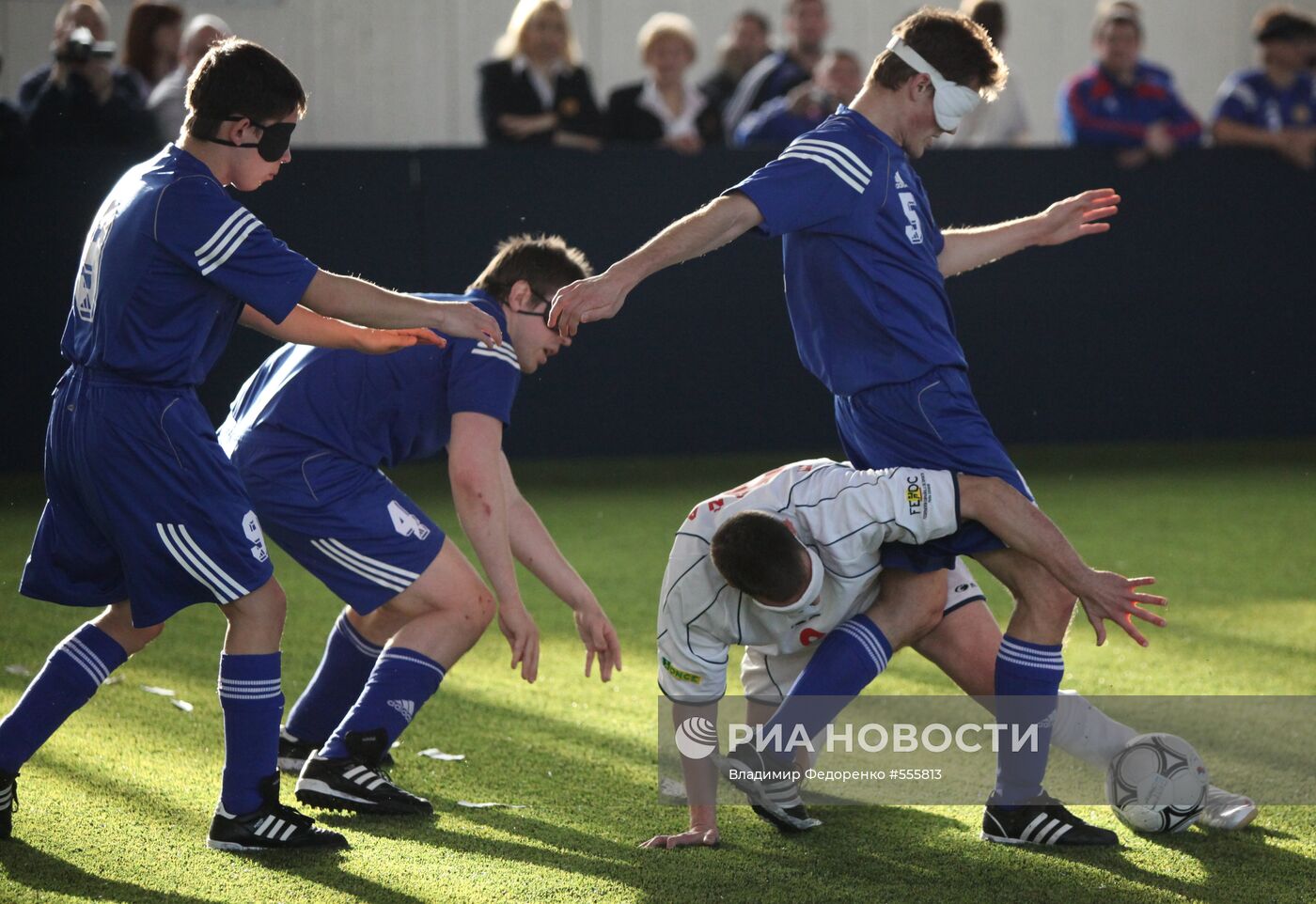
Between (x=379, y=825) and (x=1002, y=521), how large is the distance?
1456 millimetres

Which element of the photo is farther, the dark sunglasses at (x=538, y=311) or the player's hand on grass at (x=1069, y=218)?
the player's hand on grass at (x=1069, y=218)

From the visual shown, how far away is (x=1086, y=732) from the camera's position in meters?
3.60

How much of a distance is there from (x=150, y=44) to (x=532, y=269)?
571 cm

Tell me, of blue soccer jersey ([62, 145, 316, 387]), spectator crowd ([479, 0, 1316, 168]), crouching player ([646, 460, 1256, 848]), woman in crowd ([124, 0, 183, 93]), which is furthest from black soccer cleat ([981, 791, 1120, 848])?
woman in crowd ([124, 0, 183, 93])

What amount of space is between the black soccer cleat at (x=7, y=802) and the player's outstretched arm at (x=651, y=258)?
4.72 ft

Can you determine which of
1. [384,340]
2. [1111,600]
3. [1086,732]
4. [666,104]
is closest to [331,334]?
[384,340]

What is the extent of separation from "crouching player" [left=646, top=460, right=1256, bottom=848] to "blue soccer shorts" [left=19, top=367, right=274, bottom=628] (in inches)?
35.3

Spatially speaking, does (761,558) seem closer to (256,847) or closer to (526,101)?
(256,847)

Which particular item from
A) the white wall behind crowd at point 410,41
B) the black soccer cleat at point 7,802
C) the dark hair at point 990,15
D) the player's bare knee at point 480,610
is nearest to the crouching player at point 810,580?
the player's bare knee at point 480,610

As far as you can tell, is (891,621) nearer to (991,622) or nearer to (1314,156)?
(991,622)

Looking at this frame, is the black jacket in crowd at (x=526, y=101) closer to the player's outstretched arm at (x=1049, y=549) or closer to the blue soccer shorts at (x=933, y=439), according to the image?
the blue soccer shorts at (x=933, y=439)

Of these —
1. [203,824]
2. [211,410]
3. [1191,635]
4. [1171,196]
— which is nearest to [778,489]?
[203,824]

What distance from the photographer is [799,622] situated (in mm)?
3432

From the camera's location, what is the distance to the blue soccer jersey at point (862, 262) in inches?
131
